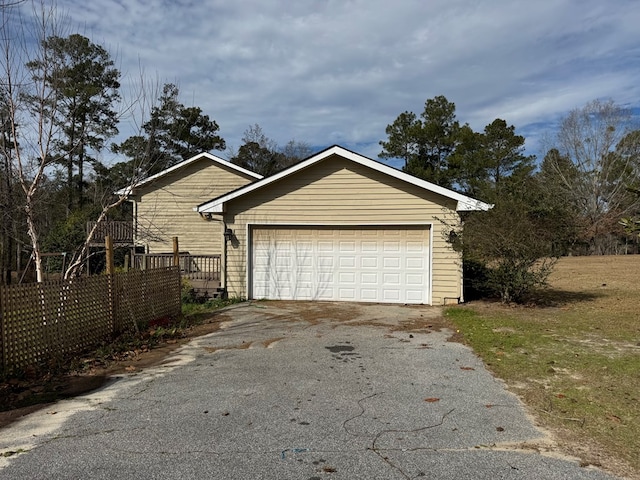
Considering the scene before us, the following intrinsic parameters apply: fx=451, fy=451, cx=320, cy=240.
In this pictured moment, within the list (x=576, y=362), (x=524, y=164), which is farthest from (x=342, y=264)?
(x=524, y=164)

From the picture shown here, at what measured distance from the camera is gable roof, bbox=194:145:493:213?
434 inches

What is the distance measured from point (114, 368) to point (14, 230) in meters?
4.42

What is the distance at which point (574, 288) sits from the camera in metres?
14.8

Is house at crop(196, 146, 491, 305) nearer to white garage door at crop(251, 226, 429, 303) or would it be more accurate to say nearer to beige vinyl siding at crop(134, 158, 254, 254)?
white garage door at crop(251, 226, 429, 303)

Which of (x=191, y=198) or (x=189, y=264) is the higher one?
(x=191, y=198)

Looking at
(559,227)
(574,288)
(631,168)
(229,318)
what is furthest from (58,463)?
(631,168)

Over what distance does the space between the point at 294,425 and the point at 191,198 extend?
17841mm

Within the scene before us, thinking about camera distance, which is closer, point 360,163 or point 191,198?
point 360,163

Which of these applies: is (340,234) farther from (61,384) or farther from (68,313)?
(61,384)

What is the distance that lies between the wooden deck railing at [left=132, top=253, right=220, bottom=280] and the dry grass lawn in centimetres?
699

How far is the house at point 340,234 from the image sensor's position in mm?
11531

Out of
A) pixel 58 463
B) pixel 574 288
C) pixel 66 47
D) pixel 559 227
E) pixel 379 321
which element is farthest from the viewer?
pixel 574 288

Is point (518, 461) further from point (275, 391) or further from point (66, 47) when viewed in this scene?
point (66, 47)

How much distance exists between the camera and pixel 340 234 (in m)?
12.1
